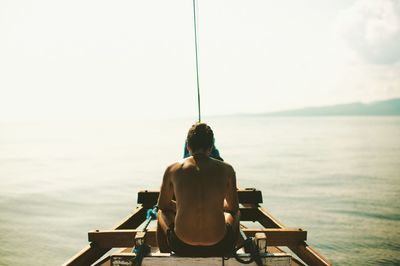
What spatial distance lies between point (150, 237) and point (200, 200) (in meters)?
1.28

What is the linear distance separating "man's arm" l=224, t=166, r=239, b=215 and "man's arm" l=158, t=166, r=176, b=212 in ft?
1.99

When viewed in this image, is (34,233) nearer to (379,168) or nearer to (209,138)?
(209,138)

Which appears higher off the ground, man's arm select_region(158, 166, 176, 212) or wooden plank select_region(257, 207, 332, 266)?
man's arm select_region(158, 166, 176, 212)

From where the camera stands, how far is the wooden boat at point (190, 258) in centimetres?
299

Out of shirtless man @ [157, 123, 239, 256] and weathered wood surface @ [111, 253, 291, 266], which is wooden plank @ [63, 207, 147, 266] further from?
→ shirtless man @ [157, 123, 239, 256]

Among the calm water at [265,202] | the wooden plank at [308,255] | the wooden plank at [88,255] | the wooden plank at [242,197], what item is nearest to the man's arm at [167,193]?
the wooden plank at [88,255]

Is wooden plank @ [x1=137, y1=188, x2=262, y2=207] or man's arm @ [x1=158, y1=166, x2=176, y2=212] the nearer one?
man's arm @ [x1=158, y1=166, x2=176, y2=212]

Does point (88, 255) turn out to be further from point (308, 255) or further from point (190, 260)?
point (308, 255)

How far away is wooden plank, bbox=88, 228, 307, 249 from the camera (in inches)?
156

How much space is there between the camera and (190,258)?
299 cm

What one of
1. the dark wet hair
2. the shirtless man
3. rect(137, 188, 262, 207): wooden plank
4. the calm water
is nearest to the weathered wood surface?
the shirtless man

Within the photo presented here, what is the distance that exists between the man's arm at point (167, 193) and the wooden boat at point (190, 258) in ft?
1.20

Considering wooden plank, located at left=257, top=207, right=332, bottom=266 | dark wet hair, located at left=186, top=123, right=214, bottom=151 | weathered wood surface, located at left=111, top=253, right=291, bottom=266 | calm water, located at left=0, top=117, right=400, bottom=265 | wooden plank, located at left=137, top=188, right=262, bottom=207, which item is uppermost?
dark wet hair, located at left=186, top=123, right=214, bottom=151

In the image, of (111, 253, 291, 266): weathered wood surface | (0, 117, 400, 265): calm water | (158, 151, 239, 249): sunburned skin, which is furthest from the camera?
(0, 117, 400, 265): calm water
